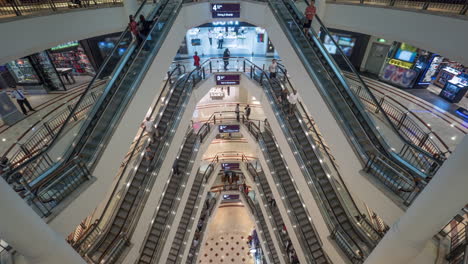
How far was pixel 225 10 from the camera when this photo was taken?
38.9 feet

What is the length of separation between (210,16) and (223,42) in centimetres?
507

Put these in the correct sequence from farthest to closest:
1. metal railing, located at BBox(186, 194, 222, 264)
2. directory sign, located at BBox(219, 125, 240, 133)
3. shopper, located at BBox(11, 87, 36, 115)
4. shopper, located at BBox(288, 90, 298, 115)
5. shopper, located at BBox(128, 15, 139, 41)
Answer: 1. directory sign, located at BBox(219, 125, 240, 133)
2. metal railing, located at BBox(186, 194, 222, 264)
3. shopper, located at BBox(288, 90, 298, 115)
4. shopper, located at BBox(11, 87, 36, 115)
5. shopper, located at BBox(128, 15, 139, 41)

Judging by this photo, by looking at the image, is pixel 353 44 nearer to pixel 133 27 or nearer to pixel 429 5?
pixel 429 5

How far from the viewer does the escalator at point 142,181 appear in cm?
662

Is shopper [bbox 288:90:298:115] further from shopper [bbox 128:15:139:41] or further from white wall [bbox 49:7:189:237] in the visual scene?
shopper [bbox 128:15:139:41]

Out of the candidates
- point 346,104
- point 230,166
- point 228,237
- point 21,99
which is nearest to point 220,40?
point 230,166

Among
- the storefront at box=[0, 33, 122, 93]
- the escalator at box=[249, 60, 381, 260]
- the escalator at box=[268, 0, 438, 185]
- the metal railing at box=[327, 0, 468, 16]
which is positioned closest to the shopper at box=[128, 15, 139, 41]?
the storefront at box=[0, 33, 122, 93]

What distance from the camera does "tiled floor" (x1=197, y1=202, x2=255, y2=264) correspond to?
→ 17031mm

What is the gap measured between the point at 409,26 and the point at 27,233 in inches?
414

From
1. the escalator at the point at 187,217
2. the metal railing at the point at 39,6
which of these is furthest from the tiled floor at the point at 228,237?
the metal railing at the point at 39,6

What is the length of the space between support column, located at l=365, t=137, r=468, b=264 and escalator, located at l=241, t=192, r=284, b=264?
33.1ft

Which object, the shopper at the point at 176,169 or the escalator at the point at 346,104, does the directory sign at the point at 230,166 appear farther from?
the escalator at the point at 346,104

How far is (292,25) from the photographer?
8.28m

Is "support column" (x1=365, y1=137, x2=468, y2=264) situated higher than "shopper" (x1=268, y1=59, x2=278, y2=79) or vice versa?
"shopper" (x1=268, y1=59, x2=278, y2=79)
